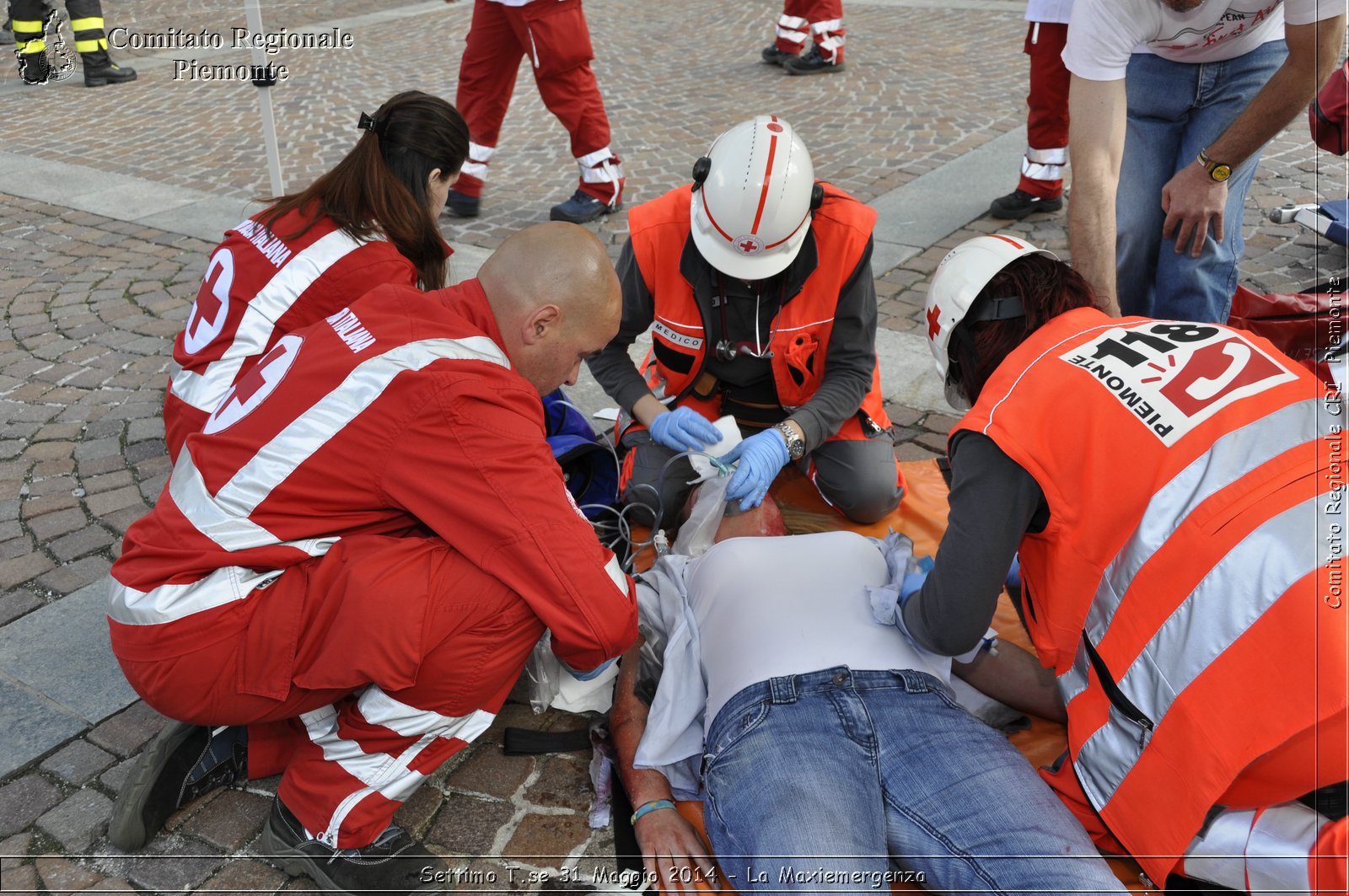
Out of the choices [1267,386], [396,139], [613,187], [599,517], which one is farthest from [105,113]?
[1267,386]

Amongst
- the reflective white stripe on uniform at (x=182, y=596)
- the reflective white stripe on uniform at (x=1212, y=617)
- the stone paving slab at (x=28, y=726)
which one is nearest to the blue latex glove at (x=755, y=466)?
the reflective white stripe on uniform at (x=1212, y=617)

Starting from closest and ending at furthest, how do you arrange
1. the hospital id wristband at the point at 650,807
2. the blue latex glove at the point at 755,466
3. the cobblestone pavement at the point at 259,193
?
the hospital id wristband at the point at 650,807, the cobblestone pavement at the point at 259,193, the blue latex glove at the point at 755,466

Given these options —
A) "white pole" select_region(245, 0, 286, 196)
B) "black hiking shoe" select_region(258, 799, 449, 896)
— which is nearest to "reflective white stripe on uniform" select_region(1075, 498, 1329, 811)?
"black hiking shoe" select_region(258, 799, 449, 896)

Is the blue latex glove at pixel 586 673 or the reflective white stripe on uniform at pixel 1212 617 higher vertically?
the reflective white stripe on uniform at pixel 1212 617

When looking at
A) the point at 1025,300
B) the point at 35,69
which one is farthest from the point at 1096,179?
the point at 35,69

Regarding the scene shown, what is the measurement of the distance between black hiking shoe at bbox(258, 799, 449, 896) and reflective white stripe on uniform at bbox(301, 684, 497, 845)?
0.17 ft

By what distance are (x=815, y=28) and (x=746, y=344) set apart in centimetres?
676

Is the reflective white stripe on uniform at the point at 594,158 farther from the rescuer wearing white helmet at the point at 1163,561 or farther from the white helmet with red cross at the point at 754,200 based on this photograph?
the rescuer wearing white helmet at the point at 1163,561

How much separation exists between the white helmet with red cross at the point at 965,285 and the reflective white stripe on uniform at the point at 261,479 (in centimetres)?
101

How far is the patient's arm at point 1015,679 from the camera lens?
251 cm

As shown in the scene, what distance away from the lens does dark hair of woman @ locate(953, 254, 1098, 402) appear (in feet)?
7.09

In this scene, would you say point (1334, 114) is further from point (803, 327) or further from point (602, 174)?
point (602, 174)

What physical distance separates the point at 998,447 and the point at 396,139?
2.11m

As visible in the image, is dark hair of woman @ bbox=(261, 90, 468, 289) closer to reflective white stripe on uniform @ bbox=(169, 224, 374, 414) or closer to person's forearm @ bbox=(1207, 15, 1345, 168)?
reflective white stripe on uniform @ bbox=(169, 224, 374, 414)
